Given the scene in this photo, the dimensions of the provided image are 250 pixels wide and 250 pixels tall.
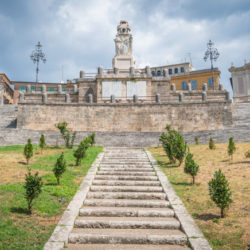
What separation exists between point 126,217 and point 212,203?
306cm

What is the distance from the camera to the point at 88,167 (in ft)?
43.0

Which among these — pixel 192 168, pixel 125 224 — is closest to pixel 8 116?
pixel 192 168

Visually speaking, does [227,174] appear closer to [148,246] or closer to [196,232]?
[196,232]

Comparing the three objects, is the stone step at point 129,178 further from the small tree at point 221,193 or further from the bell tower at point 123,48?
the bell tower at point 123,48

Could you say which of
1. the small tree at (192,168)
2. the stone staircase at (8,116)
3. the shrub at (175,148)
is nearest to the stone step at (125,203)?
the small tree at (192,168)

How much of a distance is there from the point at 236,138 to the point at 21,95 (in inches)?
872

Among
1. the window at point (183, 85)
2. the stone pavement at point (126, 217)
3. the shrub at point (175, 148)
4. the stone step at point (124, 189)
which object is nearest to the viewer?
the stone pavement at point (126, 217)

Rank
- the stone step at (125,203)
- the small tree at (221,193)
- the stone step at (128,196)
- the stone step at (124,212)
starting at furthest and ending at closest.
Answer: the stone step at (128,196), the stone step at (125,203), the stone step at (124,212), the small tree at (221,193)

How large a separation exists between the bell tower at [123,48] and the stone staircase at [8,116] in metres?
15.6

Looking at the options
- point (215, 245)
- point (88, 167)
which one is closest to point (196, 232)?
point (215, 245)

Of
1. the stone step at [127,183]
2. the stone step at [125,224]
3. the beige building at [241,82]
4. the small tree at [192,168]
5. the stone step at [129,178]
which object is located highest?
the beige building at [241,82]

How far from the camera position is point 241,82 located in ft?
153

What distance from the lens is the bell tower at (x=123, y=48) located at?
119ft

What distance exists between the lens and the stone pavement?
614cm
